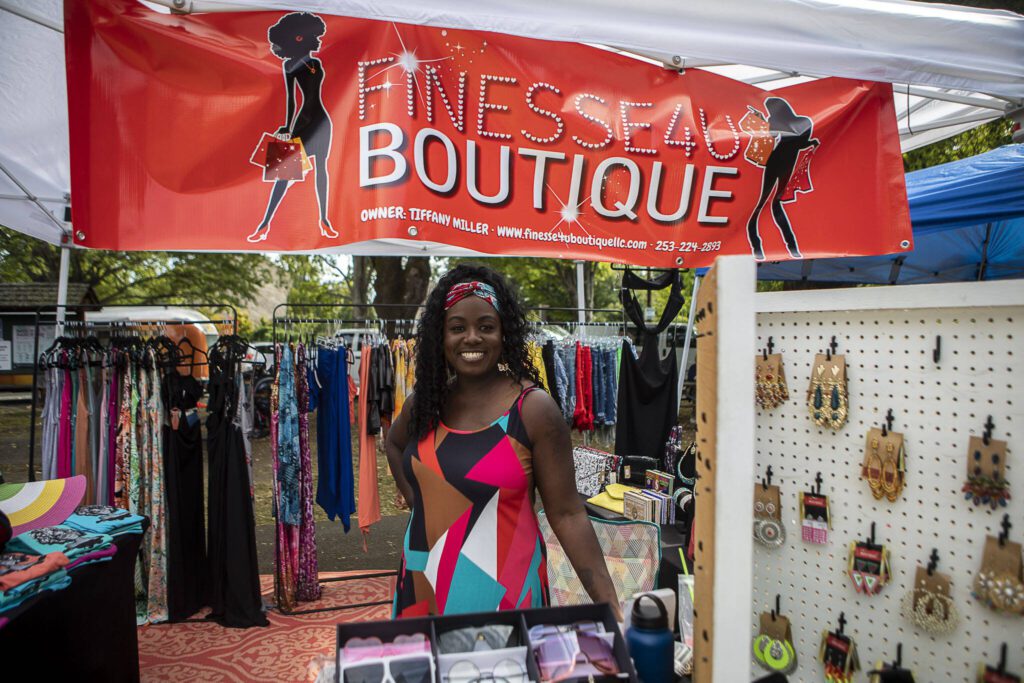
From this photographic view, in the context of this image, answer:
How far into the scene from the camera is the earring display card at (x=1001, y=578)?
951mm

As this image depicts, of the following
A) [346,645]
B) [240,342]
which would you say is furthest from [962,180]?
[240,342]

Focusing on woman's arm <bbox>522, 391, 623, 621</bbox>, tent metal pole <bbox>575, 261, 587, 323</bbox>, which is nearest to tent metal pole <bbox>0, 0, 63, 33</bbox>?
woman's arm <bbox>522, 391, 623, 621</bbox>

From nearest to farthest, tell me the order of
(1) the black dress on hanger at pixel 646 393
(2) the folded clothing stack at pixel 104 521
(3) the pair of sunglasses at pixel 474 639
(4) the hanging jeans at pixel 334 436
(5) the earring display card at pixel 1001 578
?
(5) the earring display card at pixel 1001 578 → (3) the pair of sunglasses at pixel 474 639 → (2) the folded clothing stack at pixel 104 521 → (4) the hanging jeans at pixel 334 436 → (1) the black dress on hanger at pixel 646 393

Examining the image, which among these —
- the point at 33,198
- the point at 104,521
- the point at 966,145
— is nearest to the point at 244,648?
the point at 104,521

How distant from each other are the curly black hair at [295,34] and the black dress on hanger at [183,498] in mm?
3027

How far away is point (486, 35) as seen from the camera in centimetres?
187

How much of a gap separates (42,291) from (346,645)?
15.9m

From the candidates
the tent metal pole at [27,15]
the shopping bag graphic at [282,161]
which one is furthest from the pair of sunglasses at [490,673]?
the tent metal pole at [27,15]

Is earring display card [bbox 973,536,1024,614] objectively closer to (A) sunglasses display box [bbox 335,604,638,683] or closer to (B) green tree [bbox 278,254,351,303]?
(A) sunglasses display box [bbox 335,604,638,683]

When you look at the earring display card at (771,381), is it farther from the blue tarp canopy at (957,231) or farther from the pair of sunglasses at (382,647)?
the blue tarp canopy at (957,231)

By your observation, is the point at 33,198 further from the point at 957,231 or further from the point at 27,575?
the point at 957,231

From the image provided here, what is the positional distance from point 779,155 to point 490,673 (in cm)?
217

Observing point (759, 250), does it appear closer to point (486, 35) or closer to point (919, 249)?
point (486, 35)

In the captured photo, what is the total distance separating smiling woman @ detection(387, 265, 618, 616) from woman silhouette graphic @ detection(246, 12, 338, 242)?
574 mm
